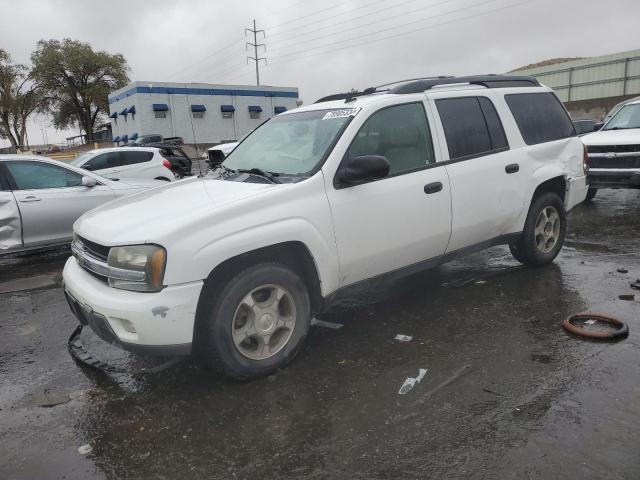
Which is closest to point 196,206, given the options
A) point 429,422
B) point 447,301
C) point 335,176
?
point 335,176

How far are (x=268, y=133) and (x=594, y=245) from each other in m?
4.62

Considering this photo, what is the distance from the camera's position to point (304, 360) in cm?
380

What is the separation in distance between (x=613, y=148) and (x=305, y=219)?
24.7 ft

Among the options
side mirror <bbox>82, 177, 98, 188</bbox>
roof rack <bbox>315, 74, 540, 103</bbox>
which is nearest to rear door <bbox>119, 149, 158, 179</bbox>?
side mirror <bbox>82, 177, 98, 188</bbox>

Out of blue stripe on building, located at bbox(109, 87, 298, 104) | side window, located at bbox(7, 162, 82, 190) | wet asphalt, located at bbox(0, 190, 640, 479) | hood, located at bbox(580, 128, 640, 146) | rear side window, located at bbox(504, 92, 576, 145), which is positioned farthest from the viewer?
blue stripe on building, located at bbox(109, 87, 298, 104)

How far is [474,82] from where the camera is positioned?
5.03 m

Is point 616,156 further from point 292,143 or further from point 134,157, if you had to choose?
point 134,157

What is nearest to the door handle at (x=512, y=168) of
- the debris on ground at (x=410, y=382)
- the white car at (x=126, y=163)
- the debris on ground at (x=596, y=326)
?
the debris on ground at (x=596, y=326)

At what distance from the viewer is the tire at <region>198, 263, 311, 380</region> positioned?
3.23m

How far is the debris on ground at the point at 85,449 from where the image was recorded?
2.85 meters

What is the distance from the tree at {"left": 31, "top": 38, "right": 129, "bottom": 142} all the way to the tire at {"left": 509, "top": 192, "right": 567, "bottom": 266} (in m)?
54.4

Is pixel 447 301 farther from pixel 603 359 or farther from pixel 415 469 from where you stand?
pixel 415 469

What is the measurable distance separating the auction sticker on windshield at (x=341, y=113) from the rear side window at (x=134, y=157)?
9167mm

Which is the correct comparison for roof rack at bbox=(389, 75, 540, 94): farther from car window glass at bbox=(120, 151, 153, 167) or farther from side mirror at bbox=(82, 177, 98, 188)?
car window glass at bbox=(120, 151, 153, 167)
